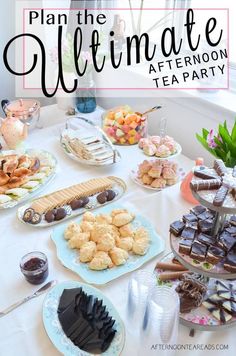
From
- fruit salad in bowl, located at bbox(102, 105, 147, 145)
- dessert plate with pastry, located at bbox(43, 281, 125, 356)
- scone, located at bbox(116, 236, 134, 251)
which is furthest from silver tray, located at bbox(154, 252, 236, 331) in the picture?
fruit salad in bowl, located at bbox(102, 105, 147, 145)

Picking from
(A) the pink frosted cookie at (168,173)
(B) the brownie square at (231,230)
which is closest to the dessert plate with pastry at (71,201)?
(A) the pink frosted cookie at (168,173)

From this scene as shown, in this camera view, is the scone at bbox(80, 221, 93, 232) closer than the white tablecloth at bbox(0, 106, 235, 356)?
No

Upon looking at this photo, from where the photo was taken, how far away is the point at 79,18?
163cm

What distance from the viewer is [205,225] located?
2.37 feet

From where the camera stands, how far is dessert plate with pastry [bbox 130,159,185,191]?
1177 millimetres

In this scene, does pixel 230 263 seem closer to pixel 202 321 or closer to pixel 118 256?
pixel 202 321

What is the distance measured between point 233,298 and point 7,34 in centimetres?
168

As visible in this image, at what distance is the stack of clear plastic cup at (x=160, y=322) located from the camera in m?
0.65

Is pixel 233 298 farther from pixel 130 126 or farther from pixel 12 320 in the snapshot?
pixel 130 126

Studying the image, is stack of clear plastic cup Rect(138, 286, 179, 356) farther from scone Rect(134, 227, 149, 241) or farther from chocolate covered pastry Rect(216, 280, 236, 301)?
scone Rect(134, 227, 149, 241)

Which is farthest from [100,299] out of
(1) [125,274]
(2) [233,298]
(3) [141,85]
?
(3) [141,85]

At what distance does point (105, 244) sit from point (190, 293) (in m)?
0.25

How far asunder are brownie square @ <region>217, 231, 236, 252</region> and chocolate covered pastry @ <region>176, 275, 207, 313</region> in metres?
0.13

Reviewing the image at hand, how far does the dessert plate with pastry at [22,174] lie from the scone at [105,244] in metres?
0.32
